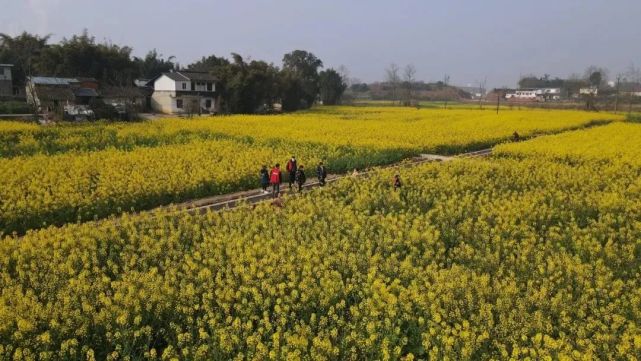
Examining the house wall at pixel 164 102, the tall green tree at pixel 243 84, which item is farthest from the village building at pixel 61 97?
the tall green tree at pixel 243 84

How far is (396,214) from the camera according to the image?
16156 mm

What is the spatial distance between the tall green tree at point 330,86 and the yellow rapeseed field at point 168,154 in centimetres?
4577

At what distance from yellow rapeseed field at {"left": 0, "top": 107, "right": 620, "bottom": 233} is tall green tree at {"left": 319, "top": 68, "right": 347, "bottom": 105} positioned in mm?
45773

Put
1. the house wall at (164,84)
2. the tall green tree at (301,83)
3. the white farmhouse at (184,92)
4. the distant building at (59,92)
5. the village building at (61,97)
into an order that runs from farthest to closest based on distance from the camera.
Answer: the tall green tree at (301,83) → the house wall at (164,84) → the white farmhouse at (184,92) → the distant building at (59,92) → the village building at (61,97)

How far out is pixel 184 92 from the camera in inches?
2397

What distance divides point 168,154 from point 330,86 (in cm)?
7057

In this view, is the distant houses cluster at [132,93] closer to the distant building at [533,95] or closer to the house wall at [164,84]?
the house wall at [164,84]

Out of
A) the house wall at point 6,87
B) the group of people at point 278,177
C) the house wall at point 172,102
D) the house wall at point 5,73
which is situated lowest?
the group of people at point 278,177

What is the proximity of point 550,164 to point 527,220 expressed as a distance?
11378 millimetres

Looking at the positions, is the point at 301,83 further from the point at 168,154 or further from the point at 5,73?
the point at 168,154

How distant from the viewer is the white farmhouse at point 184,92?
60.8m

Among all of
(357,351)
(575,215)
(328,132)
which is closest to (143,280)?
(357,351)

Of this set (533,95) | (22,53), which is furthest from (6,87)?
(533,95)

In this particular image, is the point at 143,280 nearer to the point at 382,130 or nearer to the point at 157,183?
the point at 157,183
